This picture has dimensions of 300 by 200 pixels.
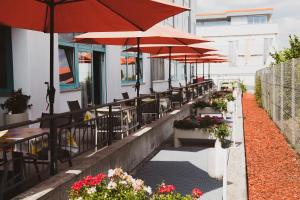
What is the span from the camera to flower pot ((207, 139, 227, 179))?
6.80m

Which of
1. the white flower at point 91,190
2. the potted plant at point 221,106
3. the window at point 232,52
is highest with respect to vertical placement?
the window at point 232,52

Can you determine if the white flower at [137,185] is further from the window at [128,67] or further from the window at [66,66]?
the window at [128,67]

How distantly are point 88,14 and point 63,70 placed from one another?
617 cm

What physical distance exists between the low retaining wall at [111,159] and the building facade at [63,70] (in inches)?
118

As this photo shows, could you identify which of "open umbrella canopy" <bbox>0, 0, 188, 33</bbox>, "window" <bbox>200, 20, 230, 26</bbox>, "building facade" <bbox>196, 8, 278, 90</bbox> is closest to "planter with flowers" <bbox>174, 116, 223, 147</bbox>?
"open umbrella canopy" <bbox>0, 0, 188, 33</bbox>

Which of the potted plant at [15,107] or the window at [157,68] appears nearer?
the potted plant at [15,107]

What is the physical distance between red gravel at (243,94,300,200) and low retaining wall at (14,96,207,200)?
222 centimetres

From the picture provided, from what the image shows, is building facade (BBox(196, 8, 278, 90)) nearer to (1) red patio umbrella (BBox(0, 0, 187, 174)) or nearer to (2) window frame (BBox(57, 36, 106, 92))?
(2) window frame (BBox(57, 36, 106, 92))

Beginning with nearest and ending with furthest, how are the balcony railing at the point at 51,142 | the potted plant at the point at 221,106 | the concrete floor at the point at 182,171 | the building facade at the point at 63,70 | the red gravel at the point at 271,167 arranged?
the balcony railing at the point at 51,142 < the red gravel at the point at 271,167 < the concrete floor at the point at 182,171 < the building facade at the point at 63,70 < the potted plant at the point at 221,106

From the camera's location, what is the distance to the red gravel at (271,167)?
6.41 m

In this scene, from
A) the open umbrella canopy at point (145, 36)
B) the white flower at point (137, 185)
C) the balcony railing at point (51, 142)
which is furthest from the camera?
the open umbrella canopy at point (145, 36)

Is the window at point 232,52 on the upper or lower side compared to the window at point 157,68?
upper

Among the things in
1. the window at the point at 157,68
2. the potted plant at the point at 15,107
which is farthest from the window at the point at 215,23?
the potted plant at the point at 15,107

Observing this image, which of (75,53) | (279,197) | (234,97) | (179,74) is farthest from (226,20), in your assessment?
(279,197)
